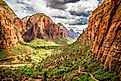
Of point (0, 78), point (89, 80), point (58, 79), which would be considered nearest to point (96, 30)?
point (58, 79)

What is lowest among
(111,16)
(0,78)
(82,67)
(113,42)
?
(0,78)

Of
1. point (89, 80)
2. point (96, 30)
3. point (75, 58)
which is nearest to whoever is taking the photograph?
point (89, 80)

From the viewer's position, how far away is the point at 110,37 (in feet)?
463

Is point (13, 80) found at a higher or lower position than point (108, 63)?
lower

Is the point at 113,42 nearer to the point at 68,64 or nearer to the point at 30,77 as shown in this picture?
the point at 68,64

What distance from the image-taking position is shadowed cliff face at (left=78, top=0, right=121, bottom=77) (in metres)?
126

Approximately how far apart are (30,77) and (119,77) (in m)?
84.1

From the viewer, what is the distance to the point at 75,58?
196875mm

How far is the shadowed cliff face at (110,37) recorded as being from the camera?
4978 inches

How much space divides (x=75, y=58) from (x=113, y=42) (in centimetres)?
6475

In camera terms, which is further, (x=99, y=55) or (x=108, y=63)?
(x=99, y=55)

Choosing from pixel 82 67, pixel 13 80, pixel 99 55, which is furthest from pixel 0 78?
pixel 99 55

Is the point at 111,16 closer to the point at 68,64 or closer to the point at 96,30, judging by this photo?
the point at 96,30

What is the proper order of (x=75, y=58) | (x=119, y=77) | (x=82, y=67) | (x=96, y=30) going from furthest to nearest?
(x=75, y=58) → (x=96, y=30) → (x=82, y=67) → (x=119, y=77)
